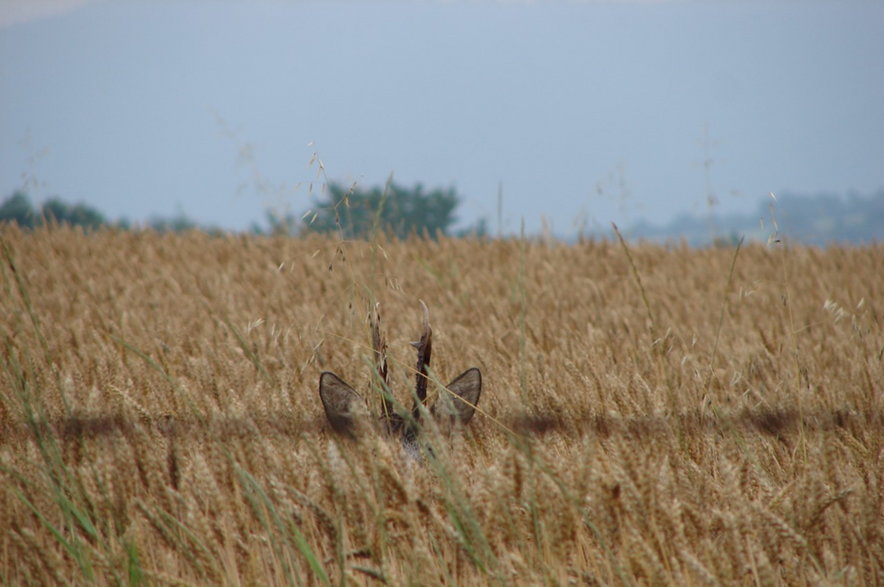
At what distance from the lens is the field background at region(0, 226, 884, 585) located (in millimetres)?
1161

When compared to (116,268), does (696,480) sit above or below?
below

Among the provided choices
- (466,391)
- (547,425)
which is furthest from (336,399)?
(547,425)

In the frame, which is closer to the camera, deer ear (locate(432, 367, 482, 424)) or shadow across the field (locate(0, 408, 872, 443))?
shadow across the field (locate(0, 408, 872, 443))

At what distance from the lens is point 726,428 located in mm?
1784

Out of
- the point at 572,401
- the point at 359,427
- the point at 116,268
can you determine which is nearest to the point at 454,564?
the point at 359,427

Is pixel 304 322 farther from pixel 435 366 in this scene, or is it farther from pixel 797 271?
pixel 797 271

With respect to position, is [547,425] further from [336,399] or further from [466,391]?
[336,399]

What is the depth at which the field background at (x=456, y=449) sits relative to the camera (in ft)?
3.81

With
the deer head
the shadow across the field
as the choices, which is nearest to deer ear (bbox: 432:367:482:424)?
the deer head

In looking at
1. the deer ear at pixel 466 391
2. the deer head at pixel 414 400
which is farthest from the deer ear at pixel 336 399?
the deer ear at pixel 466 391

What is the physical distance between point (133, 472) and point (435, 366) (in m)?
1.10

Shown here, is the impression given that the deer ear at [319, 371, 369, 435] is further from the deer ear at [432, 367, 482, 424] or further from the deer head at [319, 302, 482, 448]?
the deer ear at [432, 367, 482, 424]

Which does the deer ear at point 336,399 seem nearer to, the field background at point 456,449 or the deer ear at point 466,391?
the field background at point 456,449

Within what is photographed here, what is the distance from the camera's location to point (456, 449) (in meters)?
1.27
